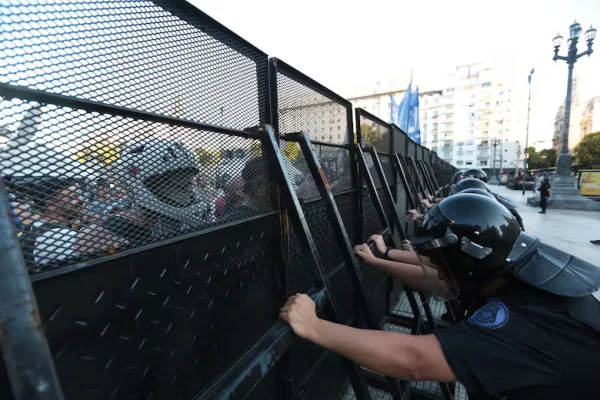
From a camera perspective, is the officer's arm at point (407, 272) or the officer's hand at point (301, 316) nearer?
the officer's hand at point (301, 316)

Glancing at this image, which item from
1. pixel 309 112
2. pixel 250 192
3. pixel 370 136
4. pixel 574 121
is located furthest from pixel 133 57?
pixel 574 121

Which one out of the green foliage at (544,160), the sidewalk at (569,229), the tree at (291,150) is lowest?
the sidewalk at (569,229)

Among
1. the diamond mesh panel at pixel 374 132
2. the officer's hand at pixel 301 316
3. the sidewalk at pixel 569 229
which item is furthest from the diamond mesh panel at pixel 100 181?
the sidewalk at pixel 569 229

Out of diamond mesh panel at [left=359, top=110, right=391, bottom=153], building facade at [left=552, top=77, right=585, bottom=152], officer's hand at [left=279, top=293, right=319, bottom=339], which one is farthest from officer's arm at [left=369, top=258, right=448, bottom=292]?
building facade at [left=552, top=77, right=585, bottom=152]

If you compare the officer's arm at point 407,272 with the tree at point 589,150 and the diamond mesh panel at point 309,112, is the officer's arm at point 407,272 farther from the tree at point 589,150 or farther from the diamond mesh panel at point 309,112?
the tree at point 589,150

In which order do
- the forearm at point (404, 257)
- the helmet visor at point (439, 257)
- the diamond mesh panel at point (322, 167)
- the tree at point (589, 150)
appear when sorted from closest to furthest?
the helmet visor at point (439, 257) → the diamond mesh panel at point (322, 167) → the forearm at point (404, 257) → the tree at point (589, 150)

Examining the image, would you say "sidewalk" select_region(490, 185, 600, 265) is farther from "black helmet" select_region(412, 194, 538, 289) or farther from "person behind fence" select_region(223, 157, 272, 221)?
"person behind fence" select_region(223, 157, 272, 221)

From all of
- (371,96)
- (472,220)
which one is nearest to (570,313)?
(472,220)

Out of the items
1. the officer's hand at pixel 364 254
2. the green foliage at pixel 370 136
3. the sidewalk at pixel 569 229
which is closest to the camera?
the officer's hand at pixel 364 254

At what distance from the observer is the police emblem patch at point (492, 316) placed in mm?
1296

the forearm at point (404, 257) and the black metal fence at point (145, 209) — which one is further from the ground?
the black metal fence at point (145, 209)

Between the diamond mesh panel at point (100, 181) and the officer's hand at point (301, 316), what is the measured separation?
0.51 meters

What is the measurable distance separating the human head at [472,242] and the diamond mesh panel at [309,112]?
3.56ft

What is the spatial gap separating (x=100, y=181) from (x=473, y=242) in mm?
1717
